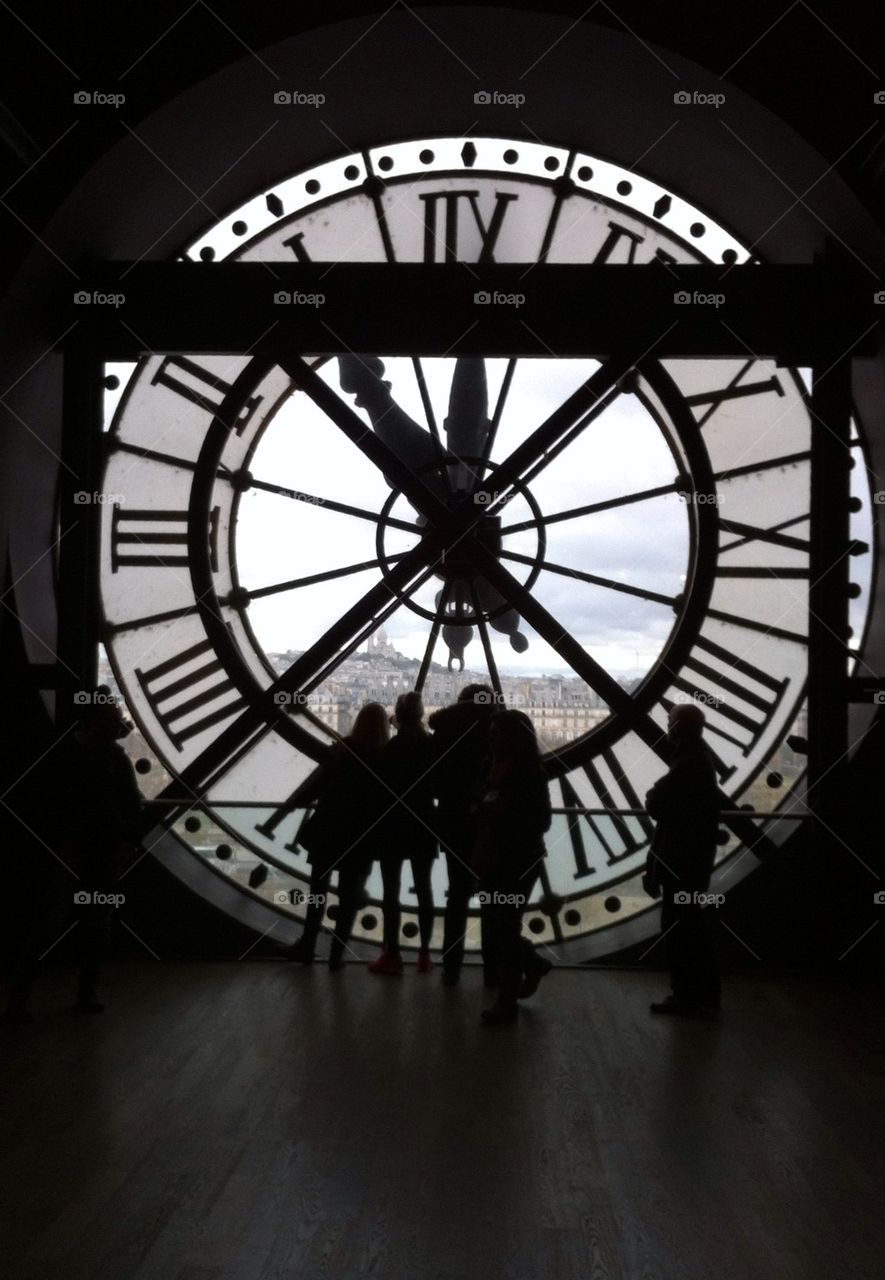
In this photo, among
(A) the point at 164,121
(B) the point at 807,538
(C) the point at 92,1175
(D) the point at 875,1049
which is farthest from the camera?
(B) the point at 807,538

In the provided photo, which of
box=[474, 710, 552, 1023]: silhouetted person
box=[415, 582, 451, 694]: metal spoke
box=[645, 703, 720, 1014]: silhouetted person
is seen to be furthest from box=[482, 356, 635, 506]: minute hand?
box=[645, 703, 720, 1014]: silhouetted person

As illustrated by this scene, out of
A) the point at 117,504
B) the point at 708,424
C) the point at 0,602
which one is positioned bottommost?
the point at 0,602

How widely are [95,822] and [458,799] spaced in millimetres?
1104

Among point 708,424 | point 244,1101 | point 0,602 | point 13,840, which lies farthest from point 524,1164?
point 708,424

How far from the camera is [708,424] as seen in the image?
463 centimetres

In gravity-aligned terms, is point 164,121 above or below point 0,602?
above

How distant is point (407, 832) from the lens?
412 centimetres

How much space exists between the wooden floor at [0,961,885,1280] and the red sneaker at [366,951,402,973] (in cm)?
18

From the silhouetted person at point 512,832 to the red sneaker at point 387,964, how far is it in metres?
0.45

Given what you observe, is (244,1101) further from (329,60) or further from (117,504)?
(329,60)

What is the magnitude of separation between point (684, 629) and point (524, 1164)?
246cm

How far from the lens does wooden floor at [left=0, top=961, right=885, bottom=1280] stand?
2111mm

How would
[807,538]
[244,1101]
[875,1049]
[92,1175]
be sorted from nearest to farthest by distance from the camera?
[92,1175], [244,1101], [875,1049], [807,538]

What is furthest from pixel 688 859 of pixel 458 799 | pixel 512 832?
pixel 458 799
